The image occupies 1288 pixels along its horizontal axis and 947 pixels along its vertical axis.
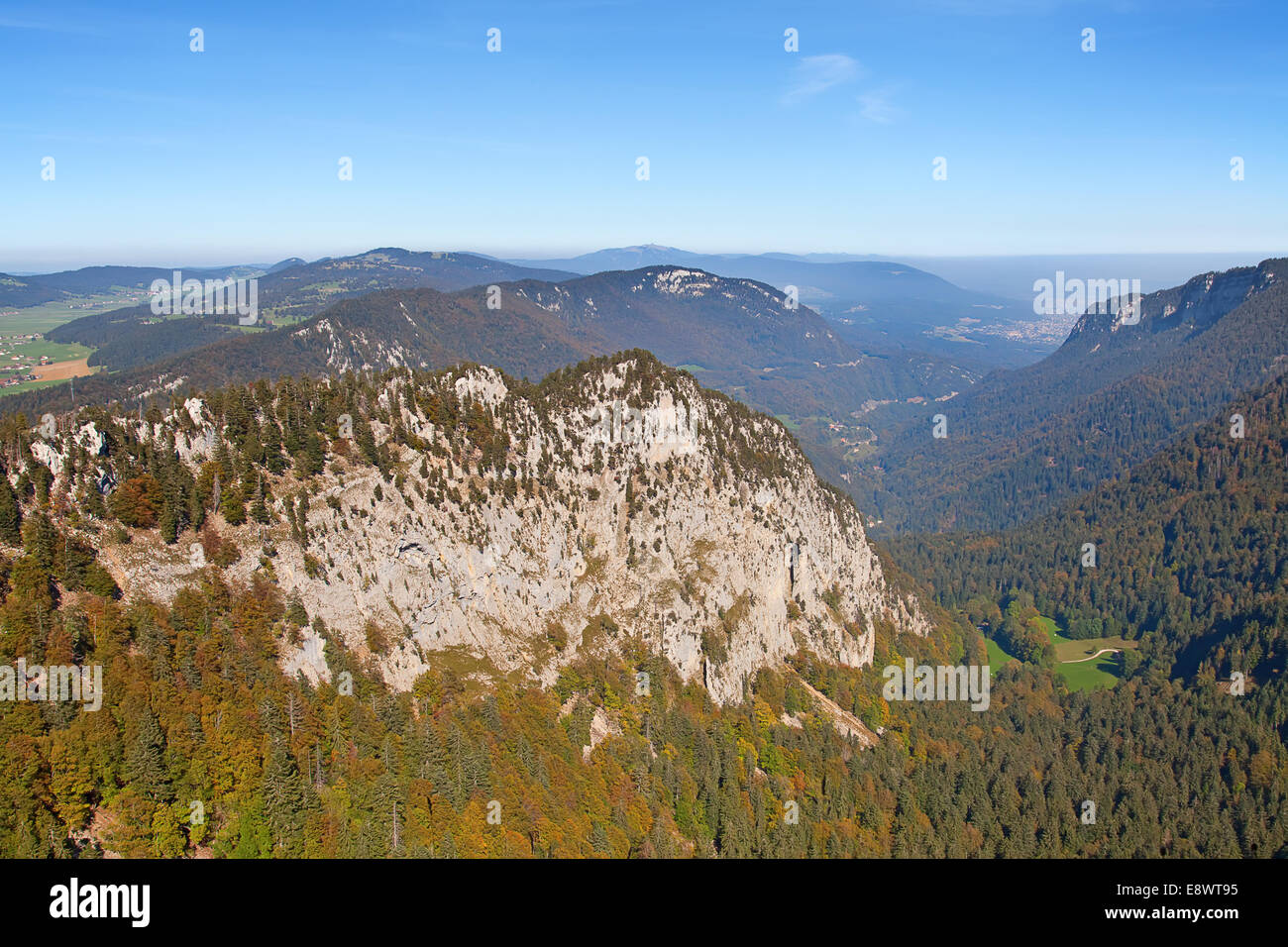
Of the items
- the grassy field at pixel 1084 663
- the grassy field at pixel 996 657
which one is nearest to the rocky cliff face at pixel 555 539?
the grassy field at pixel 996 657

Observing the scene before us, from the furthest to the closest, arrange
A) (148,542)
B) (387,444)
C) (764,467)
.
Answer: (764,467) < (387,444) < (148,542)

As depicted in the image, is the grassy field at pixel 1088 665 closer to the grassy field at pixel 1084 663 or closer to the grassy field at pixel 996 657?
the grassy field at pixel 1084 663

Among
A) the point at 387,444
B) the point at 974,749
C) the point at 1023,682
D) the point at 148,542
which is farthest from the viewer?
the point at 1023,682

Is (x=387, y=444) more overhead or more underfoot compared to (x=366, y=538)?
more overhead

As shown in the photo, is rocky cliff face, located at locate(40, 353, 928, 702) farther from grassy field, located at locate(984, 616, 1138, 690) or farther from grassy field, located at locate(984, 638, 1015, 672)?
grassy field, located at locate(984, 616, 1138, 690)

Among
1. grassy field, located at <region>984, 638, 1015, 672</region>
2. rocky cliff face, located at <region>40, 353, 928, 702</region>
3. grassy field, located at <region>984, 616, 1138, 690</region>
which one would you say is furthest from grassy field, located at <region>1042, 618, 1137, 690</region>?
rocky cliff face, located at <region>40, 353, 928, 702</region>

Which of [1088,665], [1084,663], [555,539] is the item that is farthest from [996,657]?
[555,539]

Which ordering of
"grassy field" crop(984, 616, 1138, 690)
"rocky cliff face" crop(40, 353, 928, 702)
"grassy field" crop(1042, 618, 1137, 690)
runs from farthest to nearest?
"grassy field" crop(984, 616, 1138, 690), "grassy field" crop(1042, 618, 1137, 690), "rocky cliff face" crop(40, 353, 928, 702)

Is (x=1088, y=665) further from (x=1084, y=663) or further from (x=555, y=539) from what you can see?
(x=555, y=539)
